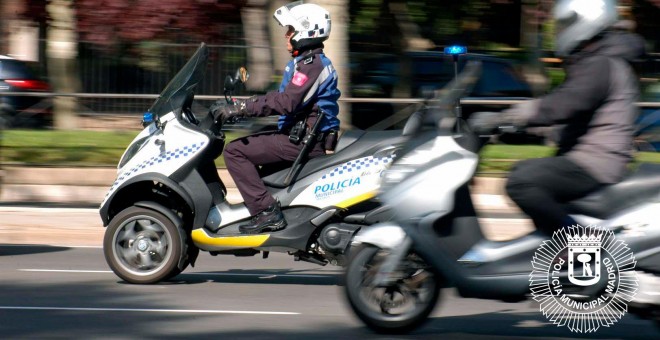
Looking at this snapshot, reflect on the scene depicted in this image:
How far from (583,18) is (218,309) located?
2861mm

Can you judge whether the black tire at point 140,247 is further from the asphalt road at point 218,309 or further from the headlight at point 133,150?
the headlight at point 133,150

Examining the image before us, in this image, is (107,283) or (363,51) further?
(363,51)

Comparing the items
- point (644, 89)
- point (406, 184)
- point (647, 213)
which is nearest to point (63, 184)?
point (644, 89)

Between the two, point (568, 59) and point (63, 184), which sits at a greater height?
point (568, 59)

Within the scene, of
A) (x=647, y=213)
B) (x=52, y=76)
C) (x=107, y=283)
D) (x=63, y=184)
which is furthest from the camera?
(x=52, y=76)

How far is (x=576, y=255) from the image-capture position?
18.9 ft

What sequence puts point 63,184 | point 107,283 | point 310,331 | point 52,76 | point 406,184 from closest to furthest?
point 406,184 → point 310,331 → point 107,283 → point 63,184 → point 52,76

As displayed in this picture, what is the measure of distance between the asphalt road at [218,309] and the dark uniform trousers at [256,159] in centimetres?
64

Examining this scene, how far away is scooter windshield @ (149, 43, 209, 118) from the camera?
8.15 metres

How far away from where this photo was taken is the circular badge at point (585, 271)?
5.67 metres

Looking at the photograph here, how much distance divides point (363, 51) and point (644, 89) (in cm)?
344

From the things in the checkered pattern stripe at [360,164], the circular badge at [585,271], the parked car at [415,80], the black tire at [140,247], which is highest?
the circular badge at [585,271]

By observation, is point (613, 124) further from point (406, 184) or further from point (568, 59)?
point (406, 184)

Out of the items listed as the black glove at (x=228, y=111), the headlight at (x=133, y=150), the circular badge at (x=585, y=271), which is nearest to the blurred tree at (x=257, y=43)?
the headlight at (x=133, y=150)
